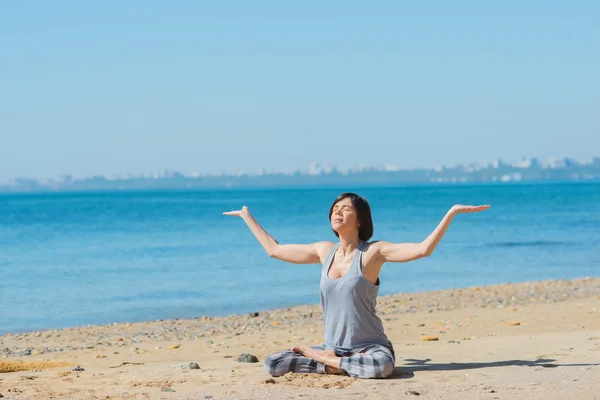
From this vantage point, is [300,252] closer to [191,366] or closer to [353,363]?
[353,363]

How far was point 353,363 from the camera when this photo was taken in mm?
8211

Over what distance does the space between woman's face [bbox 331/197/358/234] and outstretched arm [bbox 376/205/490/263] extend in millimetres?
295

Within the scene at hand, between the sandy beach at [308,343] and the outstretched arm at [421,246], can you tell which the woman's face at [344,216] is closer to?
the outstretched arm at [421,246]

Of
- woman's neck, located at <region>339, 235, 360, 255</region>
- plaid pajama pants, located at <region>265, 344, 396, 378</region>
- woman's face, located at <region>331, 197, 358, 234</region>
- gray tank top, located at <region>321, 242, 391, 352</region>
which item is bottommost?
plaid pajama pants, located at <region>265, 344, 396, 378</region>

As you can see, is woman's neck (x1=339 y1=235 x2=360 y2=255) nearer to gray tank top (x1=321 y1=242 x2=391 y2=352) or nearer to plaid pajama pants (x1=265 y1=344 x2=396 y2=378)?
gray tank top (x1=321 y1=242 x2=391 y2=352)

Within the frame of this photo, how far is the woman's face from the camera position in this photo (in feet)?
27.6

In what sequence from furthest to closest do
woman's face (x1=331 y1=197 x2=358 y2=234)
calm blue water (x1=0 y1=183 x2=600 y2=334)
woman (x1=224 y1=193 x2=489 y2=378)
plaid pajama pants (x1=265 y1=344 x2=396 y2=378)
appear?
calm blue water (x1=0 y1=183 x2=600 y2=334) → woman's face (x1=331 y1=197 x2=358 y2=234) → woman (x1=224 y1=193 x2=489 y2=378) → plaid pajama pants (x1=265 y1=344 x2=396 y2=378)

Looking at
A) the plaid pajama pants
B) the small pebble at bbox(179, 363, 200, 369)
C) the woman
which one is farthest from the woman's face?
the small pebble at bbox(179, 363, 200, 369)

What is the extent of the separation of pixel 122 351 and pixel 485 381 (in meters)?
6.07

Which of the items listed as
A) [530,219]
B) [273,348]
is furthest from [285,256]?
[530,219]

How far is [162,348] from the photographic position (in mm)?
12703

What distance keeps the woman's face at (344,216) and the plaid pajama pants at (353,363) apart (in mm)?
1060

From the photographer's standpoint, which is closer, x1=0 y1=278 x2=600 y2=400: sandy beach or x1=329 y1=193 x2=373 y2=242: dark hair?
x1=0 y1=278 x2=600 y2=400: sandy beach

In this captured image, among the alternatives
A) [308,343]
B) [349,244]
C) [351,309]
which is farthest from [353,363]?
[308,343]
